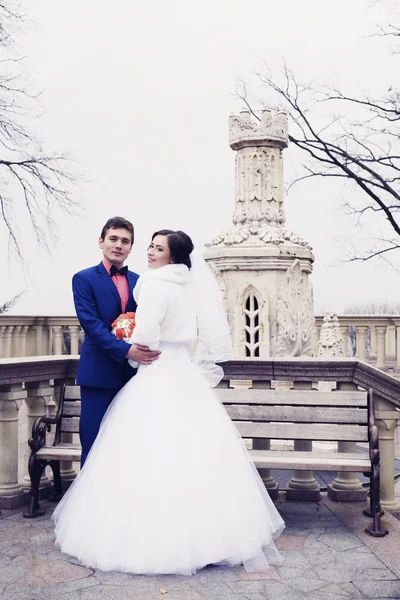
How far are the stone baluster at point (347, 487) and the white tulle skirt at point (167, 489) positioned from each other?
1.29 metres

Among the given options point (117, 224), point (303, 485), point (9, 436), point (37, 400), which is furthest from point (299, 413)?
point (9, 436)

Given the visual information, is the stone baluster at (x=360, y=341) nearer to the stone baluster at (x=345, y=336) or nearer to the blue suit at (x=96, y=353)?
the stone baluster at (x=345, y=336)

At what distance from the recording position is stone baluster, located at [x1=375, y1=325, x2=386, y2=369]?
14516 millimetres

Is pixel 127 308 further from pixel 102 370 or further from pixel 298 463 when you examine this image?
pixel 298 463

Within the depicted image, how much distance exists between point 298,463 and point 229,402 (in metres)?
0.81

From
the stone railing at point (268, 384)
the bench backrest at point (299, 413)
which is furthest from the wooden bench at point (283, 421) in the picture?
the stone railing at point (268, 384)

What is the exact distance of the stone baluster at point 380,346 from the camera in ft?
47.6

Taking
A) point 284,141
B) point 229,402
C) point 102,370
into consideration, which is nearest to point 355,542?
point 229,402

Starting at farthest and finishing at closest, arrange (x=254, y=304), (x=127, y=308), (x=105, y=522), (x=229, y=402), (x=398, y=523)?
(x=254, y=304)
(x=229, y=402)
(x=398, y=523)
(x=127, y=308)
(x=105, y=522)

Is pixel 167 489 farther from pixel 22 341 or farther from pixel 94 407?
pixel 22 341

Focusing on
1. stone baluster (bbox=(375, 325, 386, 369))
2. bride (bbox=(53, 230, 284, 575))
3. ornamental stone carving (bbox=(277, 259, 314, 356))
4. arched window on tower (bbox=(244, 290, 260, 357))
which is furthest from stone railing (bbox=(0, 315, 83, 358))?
bride (bbox=(53, 230, 284, 575))

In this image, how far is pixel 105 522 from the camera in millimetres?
4102

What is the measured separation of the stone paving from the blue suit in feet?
2.52

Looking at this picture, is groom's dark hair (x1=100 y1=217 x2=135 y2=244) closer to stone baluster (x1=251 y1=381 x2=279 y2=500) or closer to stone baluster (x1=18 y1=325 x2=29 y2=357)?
stone baluster (x1=251 y1=381 x2=279 y2=500)
